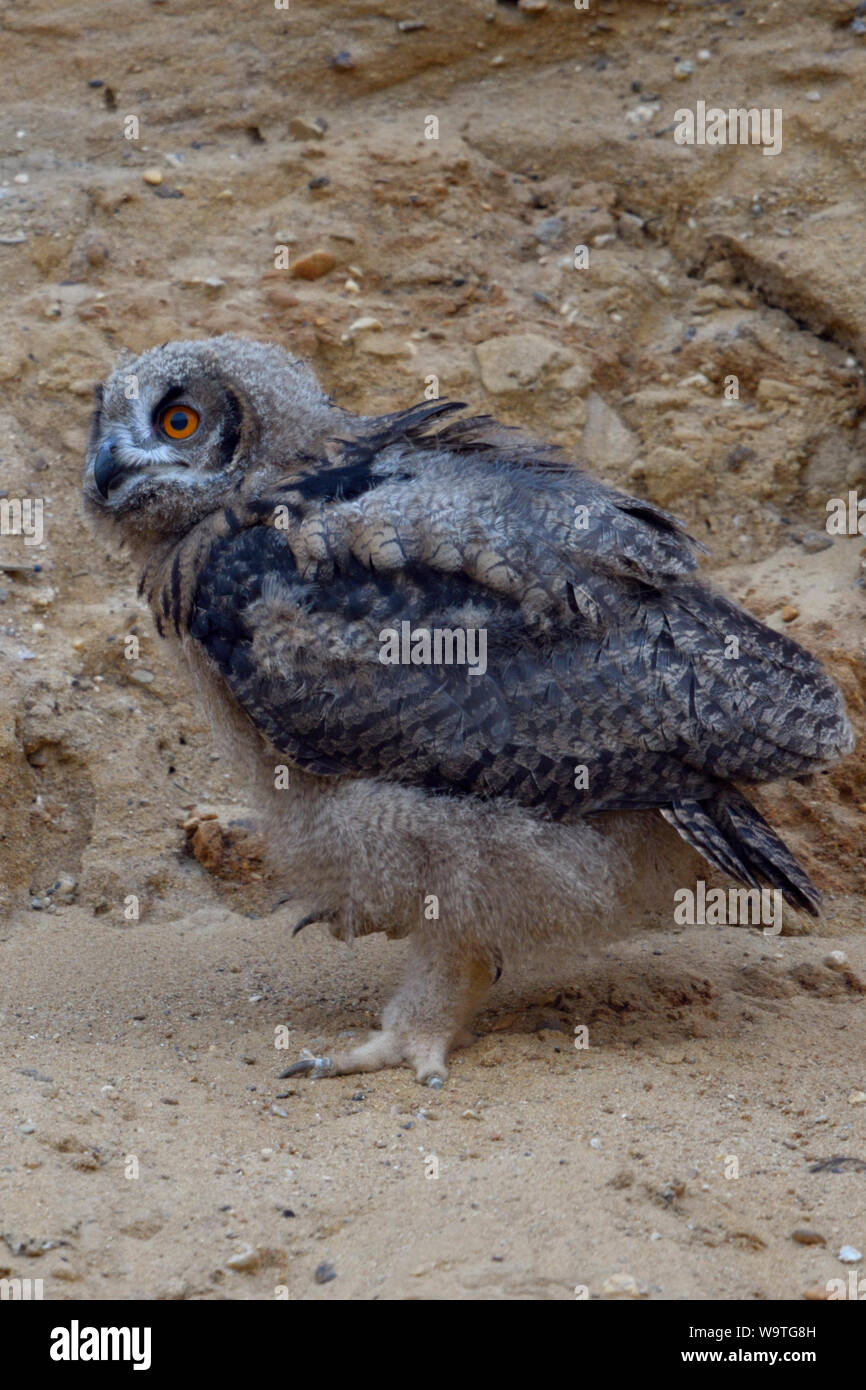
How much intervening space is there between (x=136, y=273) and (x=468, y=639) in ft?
13.3

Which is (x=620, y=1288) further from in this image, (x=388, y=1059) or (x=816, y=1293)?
(x=388, y=1059)

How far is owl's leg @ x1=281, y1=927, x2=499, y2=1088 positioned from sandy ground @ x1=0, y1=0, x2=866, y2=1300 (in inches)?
4.0

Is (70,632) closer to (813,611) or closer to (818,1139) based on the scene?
(813,611)

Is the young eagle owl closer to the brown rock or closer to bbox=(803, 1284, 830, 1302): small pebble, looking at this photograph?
bbox=(803, 1284, 830, 1302): small pebble

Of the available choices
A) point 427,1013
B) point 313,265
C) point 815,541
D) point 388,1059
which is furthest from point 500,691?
point 313,265

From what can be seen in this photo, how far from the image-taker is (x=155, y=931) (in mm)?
5703

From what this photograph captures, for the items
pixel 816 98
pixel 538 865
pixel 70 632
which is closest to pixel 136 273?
pixel 70 632

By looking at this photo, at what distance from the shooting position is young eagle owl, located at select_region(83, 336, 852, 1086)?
4.47 meters

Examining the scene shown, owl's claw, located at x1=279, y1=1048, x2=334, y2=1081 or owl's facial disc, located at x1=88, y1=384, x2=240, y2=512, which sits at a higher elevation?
owl's facial disc, located at x1=88, y1=384, x2=240, y2=512

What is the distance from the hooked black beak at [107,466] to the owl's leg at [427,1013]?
6.53 feet

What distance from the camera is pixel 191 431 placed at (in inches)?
194

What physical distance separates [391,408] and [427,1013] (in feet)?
11.9

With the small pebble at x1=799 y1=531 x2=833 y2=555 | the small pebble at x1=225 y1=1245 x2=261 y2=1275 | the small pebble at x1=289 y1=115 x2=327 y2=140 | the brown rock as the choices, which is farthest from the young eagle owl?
the small pebble at x1=289 y1=115 x2=327 y2=140

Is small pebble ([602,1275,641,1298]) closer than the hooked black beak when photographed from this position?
Yes
